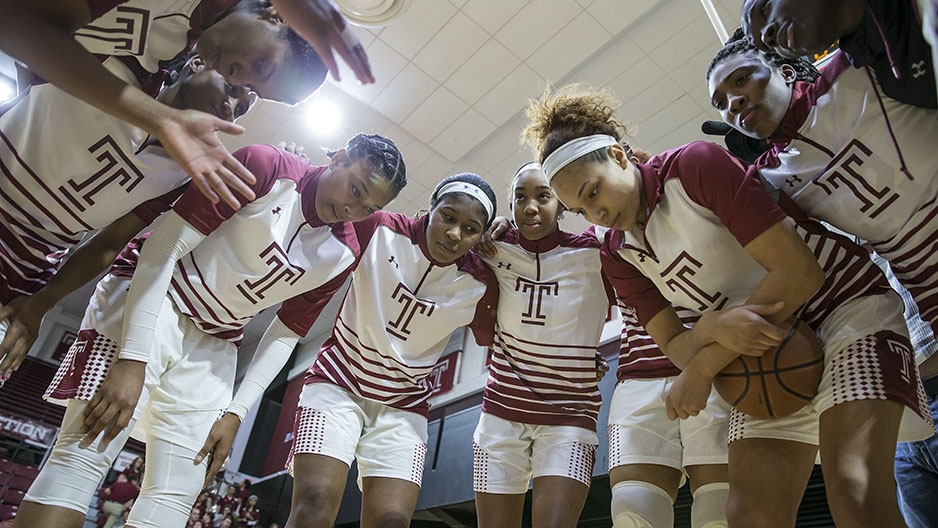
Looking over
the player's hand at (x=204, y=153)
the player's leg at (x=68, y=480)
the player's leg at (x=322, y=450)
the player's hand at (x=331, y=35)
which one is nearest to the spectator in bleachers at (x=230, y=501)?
the player's leg at (x=322, y=450)

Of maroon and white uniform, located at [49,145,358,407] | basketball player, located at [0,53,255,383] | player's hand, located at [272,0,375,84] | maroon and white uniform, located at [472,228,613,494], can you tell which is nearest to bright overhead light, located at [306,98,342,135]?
maroon and white uniform, located at [49,145,358,407]

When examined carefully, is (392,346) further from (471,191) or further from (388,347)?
(471,191)

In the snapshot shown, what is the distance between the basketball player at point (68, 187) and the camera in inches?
70.0

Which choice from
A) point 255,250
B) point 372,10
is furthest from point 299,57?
point 372,10

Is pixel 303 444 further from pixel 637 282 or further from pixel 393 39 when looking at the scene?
pixel 393 39

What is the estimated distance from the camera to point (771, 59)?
2.04m

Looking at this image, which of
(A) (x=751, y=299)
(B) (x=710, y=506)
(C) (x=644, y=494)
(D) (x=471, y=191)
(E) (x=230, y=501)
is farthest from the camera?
(E) (x=230, y=501)

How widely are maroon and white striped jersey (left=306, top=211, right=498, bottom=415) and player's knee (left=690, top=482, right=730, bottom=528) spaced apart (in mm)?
1104

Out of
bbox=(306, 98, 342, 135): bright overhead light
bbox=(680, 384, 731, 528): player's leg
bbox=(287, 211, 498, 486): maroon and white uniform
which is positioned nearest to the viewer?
bbox=(680, 384, 731, 528): player's leg

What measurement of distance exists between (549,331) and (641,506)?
0.77 meters

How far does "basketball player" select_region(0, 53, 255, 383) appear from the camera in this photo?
1.78m

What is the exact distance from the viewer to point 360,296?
8.73 feet

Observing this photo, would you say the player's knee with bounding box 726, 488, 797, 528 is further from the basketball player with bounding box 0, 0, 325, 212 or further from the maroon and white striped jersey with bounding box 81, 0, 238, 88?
the maroon and white striped jersey with bounding box 81, 0, 238, 88

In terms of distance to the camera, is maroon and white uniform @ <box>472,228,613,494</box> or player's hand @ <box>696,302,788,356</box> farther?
maroon and white uniform @ <box>472,228,613,494</box>
